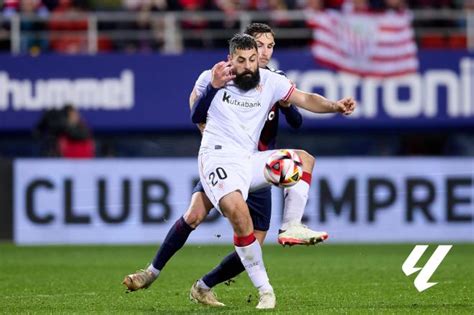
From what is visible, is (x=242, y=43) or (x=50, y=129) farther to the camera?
(x=50, y=129)

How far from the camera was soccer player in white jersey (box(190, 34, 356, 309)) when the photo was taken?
30.5 feet

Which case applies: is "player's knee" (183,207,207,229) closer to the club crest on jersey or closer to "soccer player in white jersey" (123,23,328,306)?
"soccer player in white jersey" (123,23,328,306)

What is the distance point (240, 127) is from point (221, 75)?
517 mm

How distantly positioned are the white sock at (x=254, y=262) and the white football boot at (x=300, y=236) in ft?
0.79

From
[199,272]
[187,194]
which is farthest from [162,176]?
[199,272]

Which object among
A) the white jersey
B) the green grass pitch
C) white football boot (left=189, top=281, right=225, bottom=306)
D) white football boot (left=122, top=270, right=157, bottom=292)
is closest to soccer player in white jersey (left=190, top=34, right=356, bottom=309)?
the white jersey

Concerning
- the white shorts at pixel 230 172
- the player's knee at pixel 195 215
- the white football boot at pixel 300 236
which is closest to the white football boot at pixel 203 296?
the player's knee at pixel 195 215

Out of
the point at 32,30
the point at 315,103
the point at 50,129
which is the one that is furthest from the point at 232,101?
the point at 32,30

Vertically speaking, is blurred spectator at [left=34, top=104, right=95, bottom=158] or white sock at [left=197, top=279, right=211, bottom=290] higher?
white sock at [left=197, top=279, right=211, bottom=290]

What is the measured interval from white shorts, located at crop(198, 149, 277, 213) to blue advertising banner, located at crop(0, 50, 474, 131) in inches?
467

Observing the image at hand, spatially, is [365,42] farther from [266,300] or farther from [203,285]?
[266,300]

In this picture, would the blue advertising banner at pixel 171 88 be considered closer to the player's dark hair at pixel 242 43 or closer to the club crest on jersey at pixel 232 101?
the club crest on jersey at pixel 232 101

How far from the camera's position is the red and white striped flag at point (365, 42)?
817 inches

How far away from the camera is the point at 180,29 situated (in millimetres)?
21688
